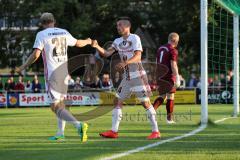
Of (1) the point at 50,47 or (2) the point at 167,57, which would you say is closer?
(1) the point at 50,47

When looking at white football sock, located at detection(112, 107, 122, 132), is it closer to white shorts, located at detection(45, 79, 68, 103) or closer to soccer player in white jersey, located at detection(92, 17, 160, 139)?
soccer player in white jersey, located at detection(92, 17, 160, 139)

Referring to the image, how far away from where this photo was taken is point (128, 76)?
10.5 meters

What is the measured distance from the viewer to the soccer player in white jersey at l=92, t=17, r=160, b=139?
10320mm

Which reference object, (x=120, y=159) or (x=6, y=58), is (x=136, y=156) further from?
(x=6, y=58)

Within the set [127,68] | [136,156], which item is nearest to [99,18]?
Answer: [127,68]

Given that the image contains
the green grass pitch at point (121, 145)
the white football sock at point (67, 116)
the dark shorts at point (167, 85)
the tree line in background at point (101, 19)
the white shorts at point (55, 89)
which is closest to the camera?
the green grass pitch at point (121, 145)

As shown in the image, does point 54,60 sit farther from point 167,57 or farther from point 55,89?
point 167,57

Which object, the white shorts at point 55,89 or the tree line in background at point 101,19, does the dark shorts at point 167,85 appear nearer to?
the white shorts at point 55,89

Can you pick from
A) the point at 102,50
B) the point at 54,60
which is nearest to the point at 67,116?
the point at 54,60

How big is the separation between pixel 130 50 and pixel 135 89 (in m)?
0.70

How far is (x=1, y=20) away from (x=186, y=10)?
616 inches

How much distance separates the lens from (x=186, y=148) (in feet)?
28.2

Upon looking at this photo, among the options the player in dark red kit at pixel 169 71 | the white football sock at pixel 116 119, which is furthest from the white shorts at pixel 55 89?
the player in dark red kit at pixel 169 71

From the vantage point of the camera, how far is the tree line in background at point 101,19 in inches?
1815
